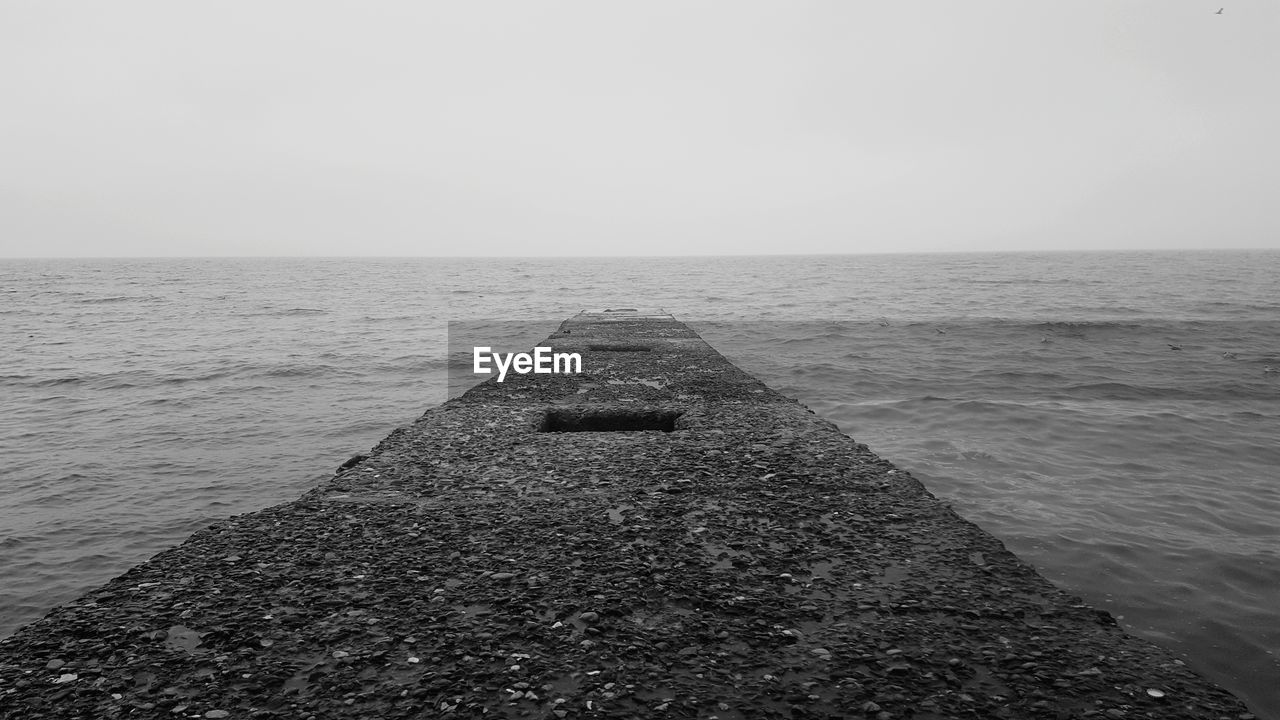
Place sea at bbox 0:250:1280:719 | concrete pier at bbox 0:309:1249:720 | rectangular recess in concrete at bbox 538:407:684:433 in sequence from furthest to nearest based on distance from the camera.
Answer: rectangular recess in concrete at bbox 538:407:684:433 → sea at bbox 0:250:1280:719 → concrete pier at bbox 0:309:1249:720

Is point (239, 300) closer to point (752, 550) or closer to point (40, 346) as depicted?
point (40, 346)

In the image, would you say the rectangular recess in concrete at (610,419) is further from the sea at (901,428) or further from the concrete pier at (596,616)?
the sea at (901,428)

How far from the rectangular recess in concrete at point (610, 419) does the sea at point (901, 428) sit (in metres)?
4.13

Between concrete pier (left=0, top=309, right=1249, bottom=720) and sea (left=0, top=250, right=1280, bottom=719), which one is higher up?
concrete pier (left=0, top=309, right=1249, bottom=720)

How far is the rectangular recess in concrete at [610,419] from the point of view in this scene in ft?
26.4

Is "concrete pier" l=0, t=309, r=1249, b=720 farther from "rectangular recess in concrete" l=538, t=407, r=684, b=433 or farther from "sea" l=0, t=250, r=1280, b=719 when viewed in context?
"sea" l=0, t=250, r=1280, b=719

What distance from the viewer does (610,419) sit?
26.4 feet

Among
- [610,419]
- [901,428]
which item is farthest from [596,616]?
[901,428]

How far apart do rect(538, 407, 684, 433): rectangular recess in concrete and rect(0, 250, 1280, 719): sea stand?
13.6 ft

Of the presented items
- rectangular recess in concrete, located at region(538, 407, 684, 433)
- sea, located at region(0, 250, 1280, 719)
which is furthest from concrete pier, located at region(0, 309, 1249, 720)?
sea, located at region(0, 250, 1280, 719)

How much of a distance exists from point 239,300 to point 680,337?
48.8 meters

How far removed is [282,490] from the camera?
9.83 m

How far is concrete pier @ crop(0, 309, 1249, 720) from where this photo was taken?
2781mm

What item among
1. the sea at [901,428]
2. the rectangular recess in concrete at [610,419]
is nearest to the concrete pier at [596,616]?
the rectangular recess in concrete at [610,419]
